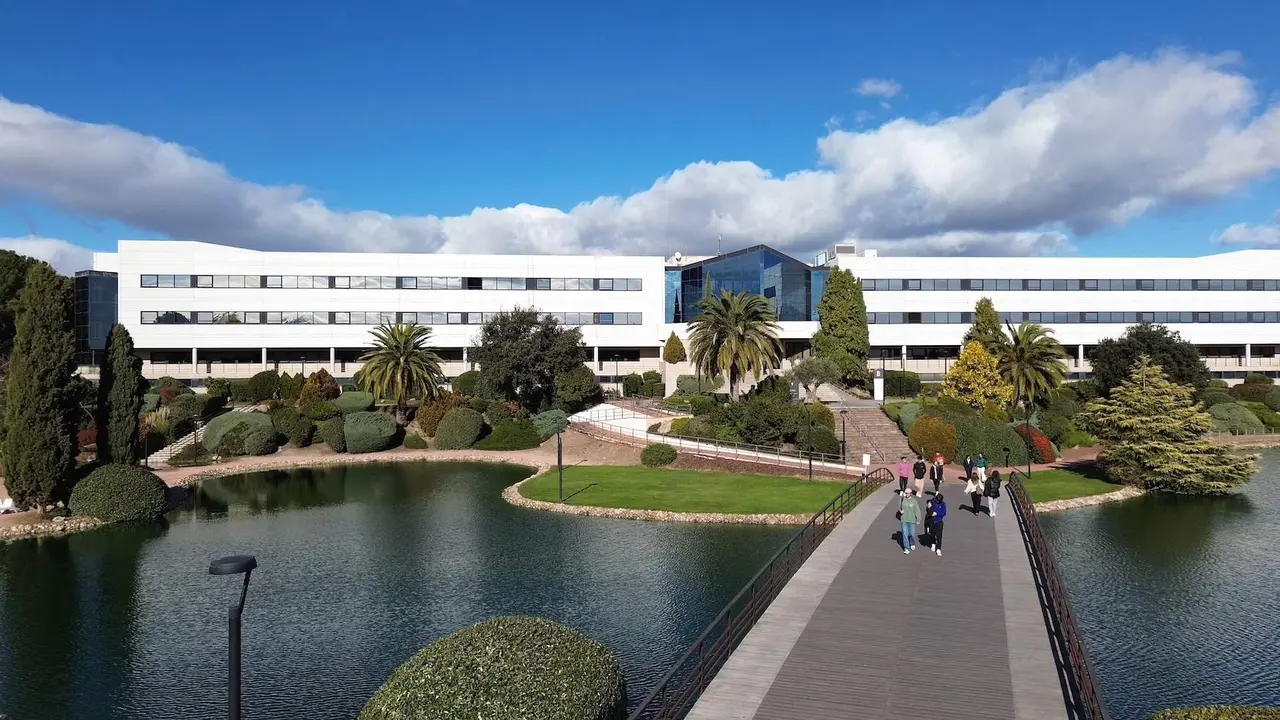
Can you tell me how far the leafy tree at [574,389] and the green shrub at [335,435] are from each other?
48.2ft

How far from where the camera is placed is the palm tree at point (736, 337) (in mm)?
53031

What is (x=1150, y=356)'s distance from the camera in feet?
194

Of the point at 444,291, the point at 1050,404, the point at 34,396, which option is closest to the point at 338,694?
the point at 34,396

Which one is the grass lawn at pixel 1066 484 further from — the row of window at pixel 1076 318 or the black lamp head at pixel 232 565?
the black lamp head at pixel 232 565

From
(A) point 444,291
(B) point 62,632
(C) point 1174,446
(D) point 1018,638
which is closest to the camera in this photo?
(D) point 1018,638

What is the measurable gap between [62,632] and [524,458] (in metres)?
30.9

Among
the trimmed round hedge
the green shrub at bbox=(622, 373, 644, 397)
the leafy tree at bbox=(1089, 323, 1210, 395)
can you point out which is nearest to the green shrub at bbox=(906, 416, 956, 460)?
the leafy tree at bbox=(1089, 323, 1210, 395)

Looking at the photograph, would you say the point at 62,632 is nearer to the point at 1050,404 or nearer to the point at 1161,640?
the point at 1161,640

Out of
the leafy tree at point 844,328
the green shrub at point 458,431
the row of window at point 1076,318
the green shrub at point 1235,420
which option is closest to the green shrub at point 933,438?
the leafy tree at point 844,328

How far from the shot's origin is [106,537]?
3059 cm

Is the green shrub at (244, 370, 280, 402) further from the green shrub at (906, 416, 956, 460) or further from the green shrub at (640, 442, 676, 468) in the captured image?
the green shrub at (906, 416, 956, 460)

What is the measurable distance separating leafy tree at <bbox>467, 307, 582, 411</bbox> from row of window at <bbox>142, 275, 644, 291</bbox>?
45.3ft

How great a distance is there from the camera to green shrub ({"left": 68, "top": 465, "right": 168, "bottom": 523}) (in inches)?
1273

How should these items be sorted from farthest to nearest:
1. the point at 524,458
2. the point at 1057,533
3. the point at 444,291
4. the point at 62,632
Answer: the point at 444,291, the point at 524,458, the point at 1057,533, the point at 62,632
